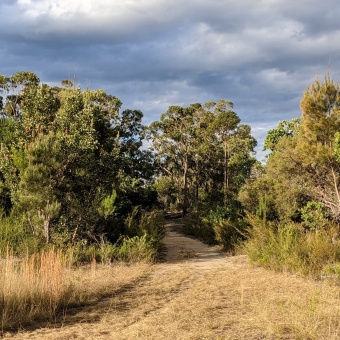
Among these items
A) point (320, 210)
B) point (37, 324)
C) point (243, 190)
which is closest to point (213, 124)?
point (243, 190)

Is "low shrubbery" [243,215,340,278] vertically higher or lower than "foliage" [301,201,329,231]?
lower

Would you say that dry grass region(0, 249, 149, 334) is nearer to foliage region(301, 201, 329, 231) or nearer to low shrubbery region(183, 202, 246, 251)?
low shrubbery region(183, 202, 246, 251)

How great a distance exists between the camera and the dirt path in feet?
16.1

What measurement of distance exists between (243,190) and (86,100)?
8867 mm

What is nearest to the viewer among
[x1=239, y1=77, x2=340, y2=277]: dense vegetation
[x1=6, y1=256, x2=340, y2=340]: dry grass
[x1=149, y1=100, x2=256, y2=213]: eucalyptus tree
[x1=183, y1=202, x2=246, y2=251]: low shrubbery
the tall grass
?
[x1=6, y1=256, x2=340, y2=340]: dry grass

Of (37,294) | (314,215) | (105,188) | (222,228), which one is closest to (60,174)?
(105,188)

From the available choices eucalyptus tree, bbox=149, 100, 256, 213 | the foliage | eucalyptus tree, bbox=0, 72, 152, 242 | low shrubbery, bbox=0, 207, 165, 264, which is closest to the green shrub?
low shrubbery, bbox=0, 207, 165, 264

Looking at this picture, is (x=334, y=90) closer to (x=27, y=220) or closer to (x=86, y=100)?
(x=86, y=100)

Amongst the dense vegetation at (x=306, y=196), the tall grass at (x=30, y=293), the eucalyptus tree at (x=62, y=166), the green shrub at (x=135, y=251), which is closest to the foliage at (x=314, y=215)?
the dense vegetation at (x=306, y=196)

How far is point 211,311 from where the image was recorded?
19.7 ft

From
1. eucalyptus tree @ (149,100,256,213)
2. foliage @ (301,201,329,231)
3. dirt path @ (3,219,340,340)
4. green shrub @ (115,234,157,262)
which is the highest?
eucalyptus tree @ (149,100,256,213)

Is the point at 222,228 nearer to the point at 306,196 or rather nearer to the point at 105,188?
the point at 306,196

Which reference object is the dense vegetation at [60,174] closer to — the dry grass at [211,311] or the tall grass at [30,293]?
the dry grass at [211,311]

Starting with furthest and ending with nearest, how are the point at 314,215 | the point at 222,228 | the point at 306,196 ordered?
the point at 222,228, the point at 306,196, the point at 314,215
